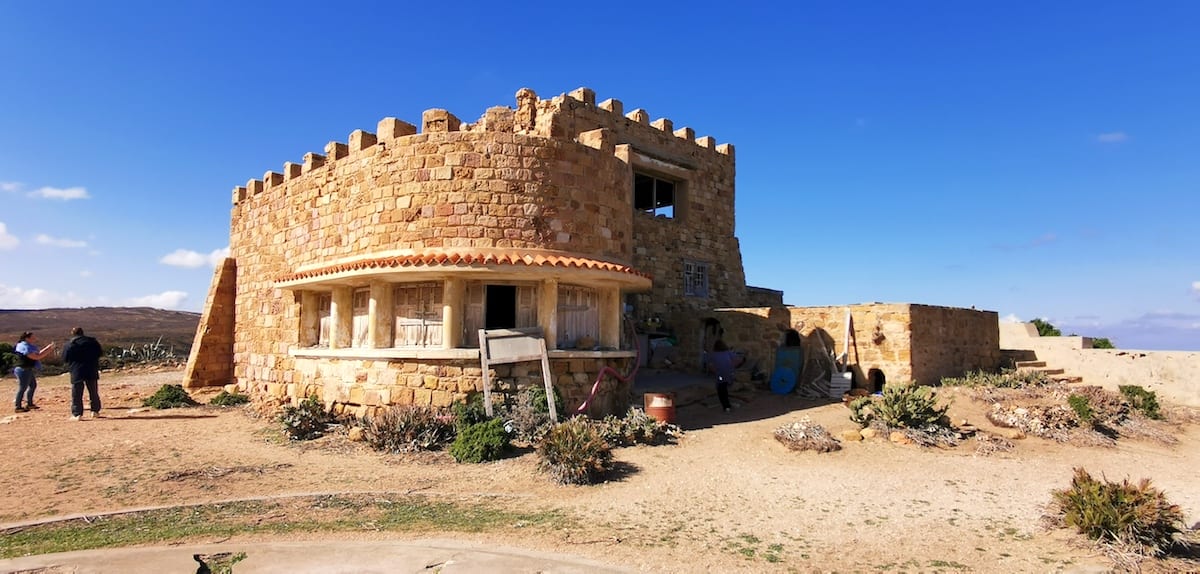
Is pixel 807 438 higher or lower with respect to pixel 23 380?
lower

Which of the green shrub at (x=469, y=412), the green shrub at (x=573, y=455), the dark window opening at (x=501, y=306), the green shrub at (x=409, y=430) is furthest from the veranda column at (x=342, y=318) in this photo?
the green shrub at (x=573, y=455)

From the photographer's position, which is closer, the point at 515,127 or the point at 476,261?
the point at 476,261

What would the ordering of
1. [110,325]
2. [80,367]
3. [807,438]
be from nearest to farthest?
[807,438] → [80,367] → [110,325]

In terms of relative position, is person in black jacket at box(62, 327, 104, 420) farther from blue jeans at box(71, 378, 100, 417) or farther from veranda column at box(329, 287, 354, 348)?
veranda column at box(329, 287, 354, 348)

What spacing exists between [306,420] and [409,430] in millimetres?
2558

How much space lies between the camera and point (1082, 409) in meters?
11.9

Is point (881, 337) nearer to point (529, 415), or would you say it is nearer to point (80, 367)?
point (529, 415)

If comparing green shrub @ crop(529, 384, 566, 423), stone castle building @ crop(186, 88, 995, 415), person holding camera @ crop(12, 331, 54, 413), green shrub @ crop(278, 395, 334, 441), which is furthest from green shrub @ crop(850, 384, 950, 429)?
person holding camera @ crop(12, 331, 54, 413)

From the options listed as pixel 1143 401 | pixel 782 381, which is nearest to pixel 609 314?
pixel 782 381

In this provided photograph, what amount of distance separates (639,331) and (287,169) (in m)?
9.98

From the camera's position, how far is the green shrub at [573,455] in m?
8.25

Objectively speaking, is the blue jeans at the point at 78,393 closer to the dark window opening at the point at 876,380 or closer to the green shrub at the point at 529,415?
the green shrub at the point at 529,415

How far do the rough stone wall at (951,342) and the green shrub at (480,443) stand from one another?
9.71 meters

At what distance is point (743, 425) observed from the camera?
11.9 m
